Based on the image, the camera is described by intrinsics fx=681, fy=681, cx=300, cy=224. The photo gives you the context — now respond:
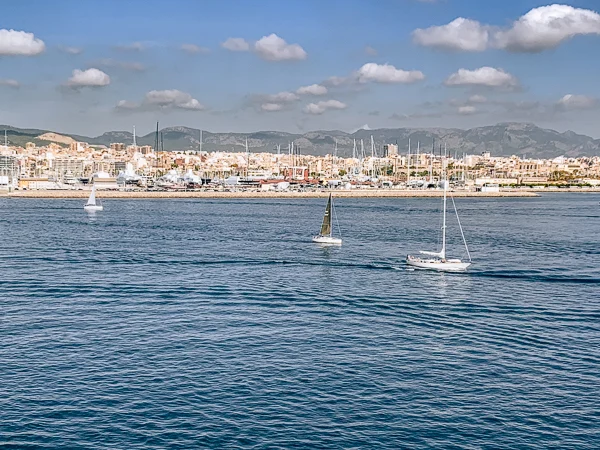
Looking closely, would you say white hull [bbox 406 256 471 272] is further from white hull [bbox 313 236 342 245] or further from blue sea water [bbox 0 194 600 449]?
white hull [bbox 313 236 342 245]

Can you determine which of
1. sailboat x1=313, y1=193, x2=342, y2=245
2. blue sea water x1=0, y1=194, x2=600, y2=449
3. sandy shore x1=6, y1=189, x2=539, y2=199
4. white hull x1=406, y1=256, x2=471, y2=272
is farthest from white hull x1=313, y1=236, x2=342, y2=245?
sandy shore x1=6, y1=189, x2=539, y2=199

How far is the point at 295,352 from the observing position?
2303 centimetres

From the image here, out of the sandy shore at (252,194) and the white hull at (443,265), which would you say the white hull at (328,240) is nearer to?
the white hull at (443,265)

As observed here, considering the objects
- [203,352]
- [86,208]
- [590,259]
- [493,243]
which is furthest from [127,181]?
[203,352]

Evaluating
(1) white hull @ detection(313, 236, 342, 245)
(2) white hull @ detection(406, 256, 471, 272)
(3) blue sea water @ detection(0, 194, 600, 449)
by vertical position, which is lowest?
(3) blue sea water @ detection(0, 194, 600, 449)

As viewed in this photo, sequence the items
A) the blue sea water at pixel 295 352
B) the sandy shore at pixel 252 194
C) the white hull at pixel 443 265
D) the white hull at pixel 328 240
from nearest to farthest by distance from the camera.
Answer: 1. the blue sea water at pixel 295 352
2. the white hull at pixel 443 265
3. the white hull at pixel 328 240
4. the sandy shore at pixel 252 194

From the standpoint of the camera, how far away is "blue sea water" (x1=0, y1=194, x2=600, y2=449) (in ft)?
55.6

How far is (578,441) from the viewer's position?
16.5m

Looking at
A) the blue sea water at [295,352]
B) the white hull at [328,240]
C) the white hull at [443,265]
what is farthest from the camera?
the white hull at [328,240]

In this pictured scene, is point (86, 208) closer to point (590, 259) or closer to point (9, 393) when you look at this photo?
point (590, 259)

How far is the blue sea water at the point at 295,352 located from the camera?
16.9m

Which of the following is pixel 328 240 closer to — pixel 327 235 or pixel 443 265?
pixel 327 235

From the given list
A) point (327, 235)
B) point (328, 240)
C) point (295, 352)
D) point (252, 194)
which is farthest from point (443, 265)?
point (252, 194)

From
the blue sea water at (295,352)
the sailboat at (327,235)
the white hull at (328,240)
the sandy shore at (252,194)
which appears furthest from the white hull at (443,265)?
the sandy shore at (252,194)
